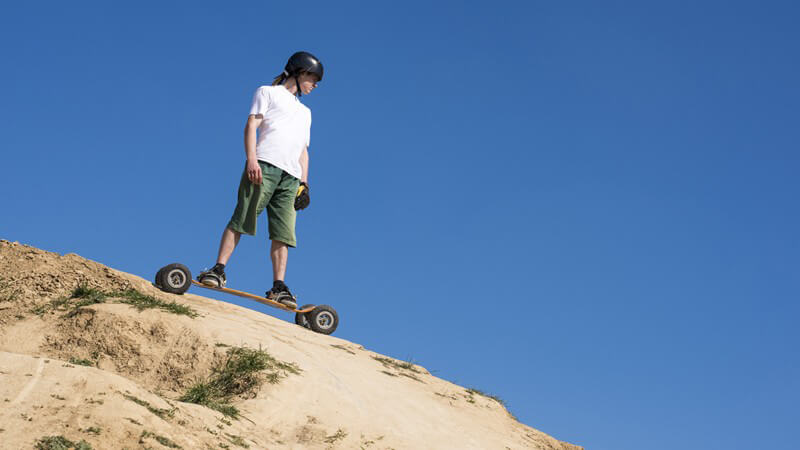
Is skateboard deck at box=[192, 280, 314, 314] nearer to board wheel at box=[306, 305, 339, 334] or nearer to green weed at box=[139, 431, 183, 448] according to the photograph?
board wheel at box=[306, 305, 339, 334]

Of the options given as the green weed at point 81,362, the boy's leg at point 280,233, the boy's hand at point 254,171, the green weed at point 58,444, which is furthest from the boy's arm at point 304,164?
the green weed at point 58,444

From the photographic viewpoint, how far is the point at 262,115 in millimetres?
10000

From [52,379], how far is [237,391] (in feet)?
5.94

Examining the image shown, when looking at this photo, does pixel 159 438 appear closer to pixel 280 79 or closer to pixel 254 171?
pixel 254 171

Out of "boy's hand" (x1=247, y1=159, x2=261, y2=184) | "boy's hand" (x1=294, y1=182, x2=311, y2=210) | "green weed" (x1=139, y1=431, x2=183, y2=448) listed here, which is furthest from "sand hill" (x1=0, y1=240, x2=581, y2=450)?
"boy's hand" (x1=247, y1=159, x2=261, y2=184)

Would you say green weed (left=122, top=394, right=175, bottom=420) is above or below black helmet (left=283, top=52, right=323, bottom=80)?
below

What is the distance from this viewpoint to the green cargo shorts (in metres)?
9.68

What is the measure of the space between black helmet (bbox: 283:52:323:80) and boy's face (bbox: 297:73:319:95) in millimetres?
64

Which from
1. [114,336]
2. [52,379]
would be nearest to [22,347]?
[114,336]

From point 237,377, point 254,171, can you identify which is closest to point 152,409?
point 237,377

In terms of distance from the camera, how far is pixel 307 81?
1053 centimetres

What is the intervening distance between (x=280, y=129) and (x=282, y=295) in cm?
218

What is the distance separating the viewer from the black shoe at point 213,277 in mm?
9430

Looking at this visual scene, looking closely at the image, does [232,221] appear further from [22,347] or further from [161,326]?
[22,347]
